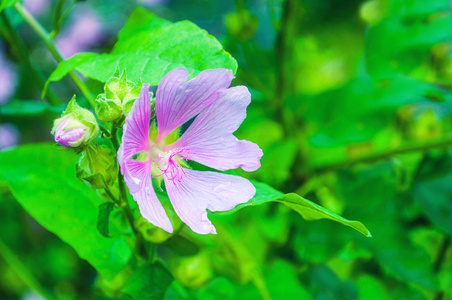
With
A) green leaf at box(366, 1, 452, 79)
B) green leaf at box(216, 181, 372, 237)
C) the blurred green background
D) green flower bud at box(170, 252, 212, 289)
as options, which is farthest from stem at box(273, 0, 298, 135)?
green leaf at box(216, 181, 372, 237)

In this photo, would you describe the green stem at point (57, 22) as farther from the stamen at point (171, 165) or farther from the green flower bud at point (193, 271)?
the green flower bud at point (193, 271)

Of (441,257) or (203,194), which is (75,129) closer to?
(203,194)

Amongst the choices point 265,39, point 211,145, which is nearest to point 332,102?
point 265,39

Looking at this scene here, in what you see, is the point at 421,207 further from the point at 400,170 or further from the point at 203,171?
the point at 203,171

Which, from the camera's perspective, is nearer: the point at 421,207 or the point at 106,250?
the point at 106,250

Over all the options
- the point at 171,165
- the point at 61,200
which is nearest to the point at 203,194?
the point at 171,165

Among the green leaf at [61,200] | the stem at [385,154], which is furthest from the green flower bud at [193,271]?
the stem at [385,154]
